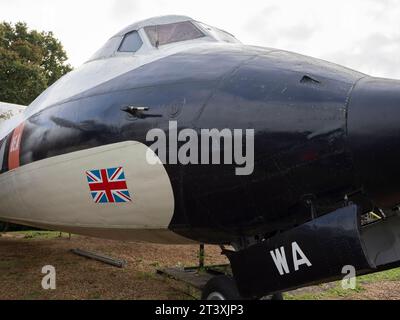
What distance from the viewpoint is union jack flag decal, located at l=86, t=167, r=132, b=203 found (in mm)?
4570

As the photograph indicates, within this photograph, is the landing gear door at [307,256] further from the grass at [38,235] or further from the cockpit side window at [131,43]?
the grass at [38,235]

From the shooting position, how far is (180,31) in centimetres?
621

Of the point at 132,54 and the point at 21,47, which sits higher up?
the point at 21,47

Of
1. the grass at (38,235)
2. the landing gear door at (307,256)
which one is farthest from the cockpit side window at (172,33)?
the grass at (38,235)

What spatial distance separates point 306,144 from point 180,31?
3.44 metres

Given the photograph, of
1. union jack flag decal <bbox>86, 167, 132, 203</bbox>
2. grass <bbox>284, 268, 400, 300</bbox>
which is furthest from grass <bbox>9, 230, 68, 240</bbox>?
union jack flag decal <bbox>86, 167, 132, 203</bbox>

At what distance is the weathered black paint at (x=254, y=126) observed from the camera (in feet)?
11.3

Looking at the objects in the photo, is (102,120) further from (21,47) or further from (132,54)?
(21,47)

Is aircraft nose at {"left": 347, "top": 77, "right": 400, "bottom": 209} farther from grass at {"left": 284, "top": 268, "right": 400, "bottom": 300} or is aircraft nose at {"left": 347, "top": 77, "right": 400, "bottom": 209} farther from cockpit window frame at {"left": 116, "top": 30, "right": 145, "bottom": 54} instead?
grass at {"left": 284, "top": 268, "right": 400, "bottom": 300}

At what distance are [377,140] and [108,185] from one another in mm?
2817

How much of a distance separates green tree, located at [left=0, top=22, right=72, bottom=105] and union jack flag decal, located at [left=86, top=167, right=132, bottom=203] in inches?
820

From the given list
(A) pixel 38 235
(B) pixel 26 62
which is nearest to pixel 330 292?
(A) pixel 38 235

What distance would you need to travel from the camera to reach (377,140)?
3.16 m
